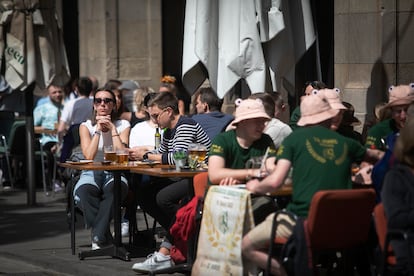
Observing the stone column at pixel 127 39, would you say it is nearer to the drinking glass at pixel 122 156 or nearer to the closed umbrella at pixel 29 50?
the closed umbrella at pixel 29 50

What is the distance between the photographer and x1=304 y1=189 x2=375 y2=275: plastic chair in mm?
8789

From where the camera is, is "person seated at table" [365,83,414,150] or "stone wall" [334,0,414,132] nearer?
"person seated at table" [365,83,414,150]

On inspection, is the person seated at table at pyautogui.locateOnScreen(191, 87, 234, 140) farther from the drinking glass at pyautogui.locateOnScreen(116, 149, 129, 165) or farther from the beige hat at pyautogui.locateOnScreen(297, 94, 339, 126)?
the beige hat at pyautogui.locateOnScreen(297, 94, 339, 126)

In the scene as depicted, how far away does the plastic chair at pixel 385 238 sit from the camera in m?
8.43

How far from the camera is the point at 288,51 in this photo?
11.7 meters

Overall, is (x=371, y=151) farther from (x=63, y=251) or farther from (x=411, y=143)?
(x=63, y=251)

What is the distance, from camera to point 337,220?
8906 millimetres

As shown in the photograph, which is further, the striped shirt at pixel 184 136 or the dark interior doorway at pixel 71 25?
the dark interior doorway at pixel 71 25

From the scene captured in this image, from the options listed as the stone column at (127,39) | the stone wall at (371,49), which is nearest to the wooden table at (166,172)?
the stone wall at (371,49)

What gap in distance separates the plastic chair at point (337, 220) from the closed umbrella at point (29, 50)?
27.4ft

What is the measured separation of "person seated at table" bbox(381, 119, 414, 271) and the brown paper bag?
126 cm

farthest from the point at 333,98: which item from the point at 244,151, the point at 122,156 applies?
the point at 122,156

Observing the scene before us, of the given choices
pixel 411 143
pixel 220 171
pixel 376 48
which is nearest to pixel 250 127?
pixel 220 171

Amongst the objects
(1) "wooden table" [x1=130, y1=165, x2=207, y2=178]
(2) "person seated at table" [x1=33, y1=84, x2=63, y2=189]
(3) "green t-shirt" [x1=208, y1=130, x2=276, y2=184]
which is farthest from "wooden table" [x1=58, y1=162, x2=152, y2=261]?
(2) "person seated at table" [x1=33, y1=84, x2=63, y2=189]
